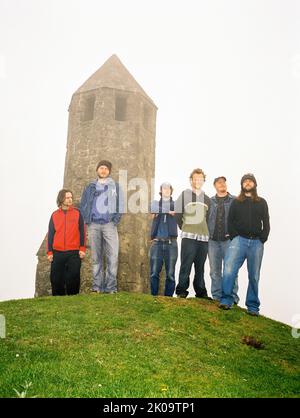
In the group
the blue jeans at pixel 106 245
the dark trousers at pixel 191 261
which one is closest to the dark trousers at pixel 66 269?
the blue jeans at pixel 106 245

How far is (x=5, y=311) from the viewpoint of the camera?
8.34 meters

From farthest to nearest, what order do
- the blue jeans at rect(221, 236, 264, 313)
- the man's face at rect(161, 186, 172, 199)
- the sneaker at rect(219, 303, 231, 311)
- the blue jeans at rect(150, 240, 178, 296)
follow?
the man's face at rect(161, 186, 172, 199) < the blue jeans at rect(150, 240, 178, 296) < the sneaker at rect(219, 303, 231, 311) < the blue jeans at rect(221, 236, 264, 313)

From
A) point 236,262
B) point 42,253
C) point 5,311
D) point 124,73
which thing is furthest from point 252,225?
point 124,73

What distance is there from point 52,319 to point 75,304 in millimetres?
1025

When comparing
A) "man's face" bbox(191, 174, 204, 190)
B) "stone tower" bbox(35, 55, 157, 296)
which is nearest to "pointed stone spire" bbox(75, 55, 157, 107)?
"stone tower" bbox(35, 55, 157, 296)

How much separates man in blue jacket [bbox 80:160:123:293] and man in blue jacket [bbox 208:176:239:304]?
2.02m

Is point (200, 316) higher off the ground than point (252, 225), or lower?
lower

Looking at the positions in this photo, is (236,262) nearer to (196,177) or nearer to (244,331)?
(244,331)

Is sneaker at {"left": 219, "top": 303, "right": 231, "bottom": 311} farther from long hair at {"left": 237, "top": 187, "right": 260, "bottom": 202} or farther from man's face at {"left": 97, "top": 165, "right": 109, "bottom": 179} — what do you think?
man's face at {"left": 97, "top": 165, "right": 109, "bottom": 179}

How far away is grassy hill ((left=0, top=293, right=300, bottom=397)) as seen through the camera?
4672mm

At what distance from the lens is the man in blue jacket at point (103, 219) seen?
377 inches

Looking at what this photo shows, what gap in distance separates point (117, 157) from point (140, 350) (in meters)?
12.0

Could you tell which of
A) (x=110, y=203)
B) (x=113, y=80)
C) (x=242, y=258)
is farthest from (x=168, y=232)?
(x=113, y=80)

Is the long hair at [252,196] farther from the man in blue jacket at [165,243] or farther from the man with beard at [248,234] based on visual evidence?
the man in blue jacket at [165,243]
